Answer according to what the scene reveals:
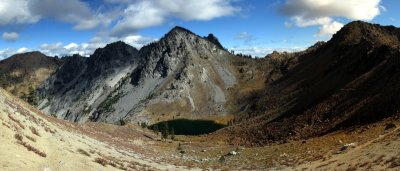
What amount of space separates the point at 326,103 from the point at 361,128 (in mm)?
42345

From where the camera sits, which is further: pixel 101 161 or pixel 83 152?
pixel 83 152

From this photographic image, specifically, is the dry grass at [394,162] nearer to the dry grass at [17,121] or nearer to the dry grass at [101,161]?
the dry grass at [101,161]

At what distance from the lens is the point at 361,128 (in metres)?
68.1

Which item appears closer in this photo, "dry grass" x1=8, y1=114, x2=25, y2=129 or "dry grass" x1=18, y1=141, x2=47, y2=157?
"dry grass" x1=18, y1=141, x2=47, y2=157

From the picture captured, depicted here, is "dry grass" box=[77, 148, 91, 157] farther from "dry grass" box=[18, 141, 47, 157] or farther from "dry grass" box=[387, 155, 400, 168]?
"dry grass" box=[387, 155, 400, 168]

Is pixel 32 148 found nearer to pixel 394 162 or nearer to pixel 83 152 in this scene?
pixel 83 152

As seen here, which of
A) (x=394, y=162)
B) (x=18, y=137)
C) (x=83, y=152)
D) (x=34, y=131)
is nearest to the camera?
(x=18, y=137)

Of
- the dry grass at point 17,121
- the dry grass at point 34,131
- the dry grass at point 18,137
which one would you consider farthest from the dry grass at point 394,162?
the dry grass at point 17,121

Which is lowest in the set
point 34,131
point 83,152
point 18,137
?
point 83,152

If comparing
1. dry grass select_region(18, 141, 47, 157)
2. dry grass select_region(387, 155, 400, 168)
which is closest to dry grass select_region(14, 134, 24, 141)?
dry grass select_region(18, 141, 47, 157)

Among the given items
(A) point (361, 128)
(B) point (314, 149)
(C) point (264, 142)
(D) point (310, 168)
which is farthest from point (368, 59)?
(D) point (310, 168)

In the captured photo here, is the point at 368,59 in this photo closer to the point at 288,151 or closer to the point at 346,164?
the point at 288,151

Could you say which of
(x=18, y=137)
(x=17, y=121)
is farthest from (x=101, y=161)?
(x=17, y=121)

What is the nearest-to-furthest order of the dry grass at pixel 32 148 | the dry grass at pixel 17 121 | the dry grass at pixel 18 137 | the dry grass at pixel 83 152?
the dry grass at pixel 32 148
the dry grass at pixel 18 137
the dry grass at pixel 17 121
the dry grass at pixel 83 152
